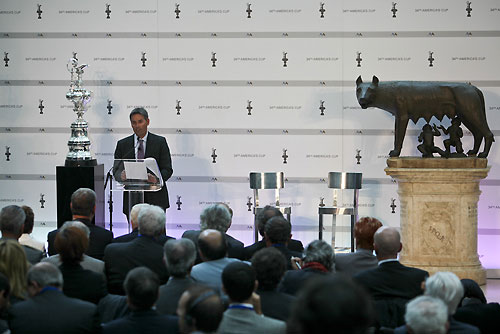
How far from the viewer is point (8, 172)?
988 cm

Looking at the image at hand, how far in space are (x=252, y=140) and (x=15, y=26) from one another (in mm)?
3368

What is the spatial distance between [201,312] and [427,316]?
0.98 meters

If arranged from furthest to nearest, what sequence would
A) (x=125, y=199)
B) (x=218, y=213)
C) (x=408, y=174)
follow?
(x=125, y=199)
(x=408, y=174)
(x=218, y=213)

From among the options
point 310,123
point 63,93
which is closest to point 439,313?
point 310,123

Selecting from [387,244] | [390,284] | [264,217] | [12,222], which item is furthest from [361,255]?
[12,222]

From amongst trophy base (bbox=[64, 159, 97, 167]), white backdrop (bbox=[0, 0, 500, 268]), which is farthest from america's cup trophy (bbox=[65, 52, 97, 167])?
white backdrop (bbox=[0, 0, 500, 268])

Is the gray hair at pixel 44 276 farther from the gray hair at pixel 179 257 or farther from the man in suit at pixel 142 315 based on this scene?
the gray hair at pixel 179 257

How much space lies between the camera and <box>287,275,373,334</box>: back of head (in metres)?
2.08

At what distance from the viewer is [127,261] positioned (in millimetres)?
5262

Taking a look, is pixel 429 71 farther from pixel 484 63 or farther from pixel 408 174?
pixel 408 174

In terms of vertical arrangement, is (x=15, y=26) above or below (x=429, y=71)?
above

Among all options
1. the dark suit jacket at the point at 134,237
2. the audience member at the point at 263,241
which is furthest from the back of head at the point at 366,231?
the dark suit jacket at the point at 134,237

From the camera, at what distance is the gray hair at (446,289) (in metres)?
3.83

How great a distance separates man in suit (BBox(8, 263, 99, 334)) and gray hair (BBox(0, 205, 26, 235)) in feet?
5.10
